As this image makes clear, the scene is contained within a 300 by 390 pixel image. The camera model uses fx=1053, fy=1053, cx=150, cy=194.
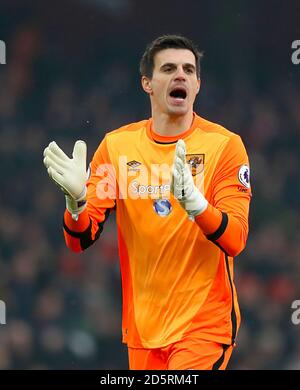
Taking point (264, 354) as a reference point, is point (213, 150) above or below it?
above

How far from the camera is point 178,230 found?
5.85 m

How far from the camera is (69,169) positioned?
18.5 ft

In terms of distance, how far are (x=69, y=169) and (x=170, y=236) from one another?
2.26 feet

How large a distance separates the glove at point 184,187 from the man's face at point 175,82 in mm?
629

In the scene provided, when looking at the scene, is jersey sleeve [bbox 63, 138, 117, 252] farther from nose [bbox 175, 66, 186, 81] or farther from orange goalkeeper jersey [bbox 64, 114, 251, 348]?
nose [bbox 175, 66, 186, 81]

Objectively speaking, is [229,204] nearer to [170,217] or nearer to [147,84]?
[170,217]

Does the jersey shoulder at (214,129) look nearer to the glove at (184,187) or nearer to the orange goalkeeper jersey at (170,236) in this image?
the orange goalkeeper jersey at (170,236)

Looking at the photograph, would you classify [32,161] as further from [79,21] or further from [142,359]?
[142,359]

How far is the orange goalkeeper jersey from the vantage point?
5793mm

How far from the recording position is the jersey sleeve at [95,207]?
19.2ft

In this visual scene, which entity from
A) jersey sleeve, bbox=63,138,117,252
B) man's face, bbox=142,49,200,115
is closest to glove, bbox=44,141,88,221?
jersey sleeve, bbox=63,138,117,252

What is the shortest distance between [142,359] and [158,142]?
1.25 meters

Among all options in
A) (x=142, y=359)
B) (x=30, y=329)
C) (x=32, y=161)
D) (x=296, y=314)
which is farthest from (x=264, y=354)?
(x=142, y=359)

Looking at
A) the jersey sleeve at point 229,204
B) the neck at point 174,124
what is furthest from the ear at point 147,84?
the jersey sleeve at point 229,204
